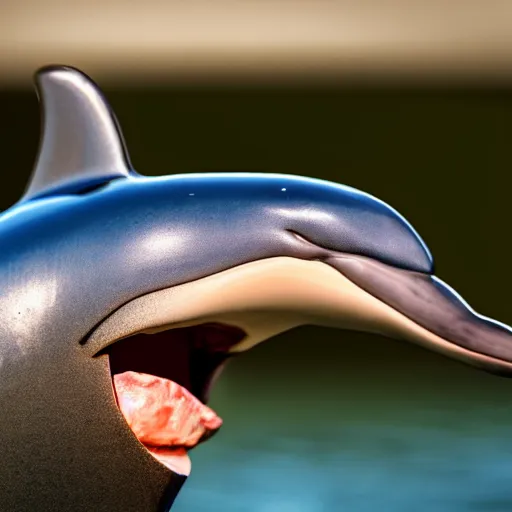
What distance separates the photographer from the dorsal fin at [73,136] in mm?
1492

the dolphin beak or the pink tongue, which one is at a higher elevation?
the dolphin beak

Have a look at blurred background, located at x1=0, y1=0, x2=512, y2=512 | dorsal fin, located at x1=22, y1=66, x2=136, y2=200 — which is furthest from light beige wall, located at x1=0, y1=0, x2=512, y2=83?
dorsal fin, located at x1=22, y1=66, x2=136, y2=200

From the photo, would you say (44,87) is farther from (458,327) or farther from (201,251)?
(458,327)

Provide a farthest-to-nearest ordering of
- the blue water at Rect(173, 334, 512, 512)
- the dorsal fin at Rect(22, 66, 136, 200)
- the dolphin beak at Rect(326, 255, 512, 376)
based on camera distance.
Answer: the blue water at Rect(173, 334, 512, 512) < the dorsal fin at Rect(22, 66, 136, 200) < the dolphin beak at Rect(326, 255, 512, 376)

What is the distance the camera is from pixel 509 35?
614cm

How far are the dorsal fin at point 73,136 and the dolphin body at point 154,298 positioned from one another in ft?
0.42

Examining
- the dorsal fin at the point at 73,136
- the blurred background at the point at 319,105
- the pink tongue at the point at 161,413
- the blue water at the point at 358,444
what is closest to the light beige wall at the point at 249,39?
the blurred background at the point at 319,105

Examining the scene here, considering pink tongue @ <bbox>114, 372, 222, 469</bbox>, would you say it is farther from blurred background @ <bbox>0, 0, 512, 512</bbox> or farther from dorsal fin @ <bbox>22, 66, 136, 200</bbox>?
blurred background @ <bbox>0, 0, 512, 512</bbox>

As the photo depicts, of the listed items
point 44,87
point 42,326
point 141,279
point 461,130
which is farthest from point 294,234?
point 461,130

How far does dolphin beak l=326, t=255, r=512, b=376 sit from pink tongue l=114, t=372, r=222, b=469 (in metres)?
0.23

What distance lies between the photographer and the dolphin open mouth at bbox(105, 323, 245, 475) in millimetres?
1381

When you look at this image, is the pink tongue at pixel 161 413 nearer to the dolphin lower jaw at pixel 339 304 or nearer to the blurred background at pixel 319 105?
the dolphin lower jaw at pixel 339 304

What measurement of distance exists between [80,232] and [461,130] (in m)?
4.78

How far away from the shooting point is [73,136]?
1.51 m
